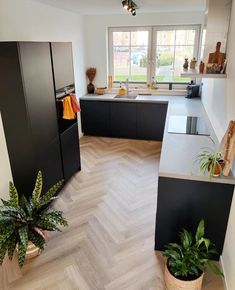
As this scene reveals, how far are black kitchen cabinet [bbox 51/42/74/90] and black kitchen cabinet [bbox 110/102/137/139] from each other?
Result: 1.62m

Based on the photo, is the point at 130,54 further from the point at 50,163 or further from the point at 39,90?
the point at 50,163

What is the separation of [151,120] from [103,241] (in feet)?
8.92

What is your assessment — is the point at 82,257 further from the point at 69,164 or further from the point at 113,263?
the point at 69,164

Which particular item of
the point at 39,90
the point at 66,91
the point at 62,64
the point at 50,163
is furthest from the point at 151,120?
the point at 39,90

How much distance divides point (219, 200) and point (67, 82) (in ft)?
7.21

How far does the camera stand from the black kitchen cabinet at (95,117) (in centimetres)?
476

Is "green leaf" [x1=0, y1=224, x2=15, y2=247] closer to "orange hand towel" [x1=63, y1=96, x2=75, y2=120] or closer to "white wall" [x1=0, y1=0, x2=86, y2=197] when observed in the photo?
"white wall" [x1=0, y1=0, x2=86, y2=197]

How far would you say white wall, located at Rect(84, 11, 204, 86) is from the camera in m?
4.39

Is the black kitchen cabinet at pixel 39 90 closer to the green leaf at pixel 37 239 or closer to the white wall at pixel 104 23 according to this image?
the green leaf at pixel 37 239

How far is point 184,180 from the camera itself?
6.48 ft

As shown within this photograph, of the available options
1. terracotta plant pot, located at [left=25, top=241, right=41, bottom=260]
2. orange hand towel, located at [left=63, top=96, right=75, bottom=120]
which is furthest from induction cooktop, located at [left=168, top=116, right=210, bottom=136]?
terracotta plant pot, located at [left=25, top=241, right=41, bottom=260]

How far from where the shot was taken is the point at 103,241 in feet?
8.01

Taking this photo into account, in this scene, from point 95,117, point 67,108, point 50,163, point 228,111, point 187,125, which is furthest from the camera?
point 95,117

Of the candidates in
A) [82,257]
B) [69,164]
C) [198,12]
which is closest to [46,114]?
[69,164]
